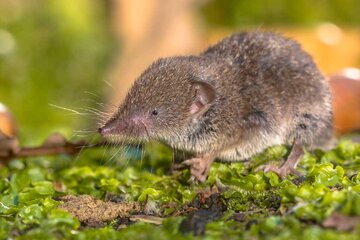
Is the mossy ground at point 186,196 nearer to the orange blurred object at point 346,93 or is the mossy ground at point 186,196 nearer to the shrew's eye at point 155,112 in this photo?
the shrew's eye at point 155,112

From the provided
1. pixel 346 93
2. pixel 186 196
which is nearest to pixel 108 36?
pixel 346 93

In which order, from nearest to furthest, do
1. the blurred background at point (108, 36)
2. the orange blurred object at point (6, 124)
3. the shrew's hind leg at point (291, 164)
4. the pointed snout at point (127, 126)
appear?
1. the shrew's hind leg at point (291, 164)
2. the pointed snout at point (127, 126)
3. the orange blurred object at point (6, 124)
4. the blurred background at point (108, 36)

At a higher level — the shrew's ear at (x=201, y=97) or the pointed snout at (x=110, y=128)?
the shrew's ear at (x=201, y=97)

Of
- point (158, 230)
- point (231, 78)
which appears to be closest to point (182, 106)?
point (231, 78)

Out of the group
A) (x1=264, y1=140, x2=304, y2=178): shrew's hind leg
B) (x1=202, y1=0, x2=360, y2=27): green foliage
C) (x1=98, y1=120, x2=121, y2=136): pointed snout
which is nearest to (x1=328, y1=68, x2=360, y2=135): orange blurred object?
(x1=264, y1=140, x2=304, y2=178): shrew's hind leg

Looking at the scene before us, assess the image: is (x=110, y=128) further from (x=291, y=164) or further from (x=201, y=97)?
(x=291, y=164)

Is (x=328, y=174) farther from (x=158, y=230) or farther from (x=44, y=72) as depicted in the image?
(x=44, y=72)

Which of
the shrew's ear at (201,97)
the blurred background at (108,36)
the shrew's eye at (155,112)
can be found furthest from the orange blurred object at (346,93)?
the blurred background at (108,36)

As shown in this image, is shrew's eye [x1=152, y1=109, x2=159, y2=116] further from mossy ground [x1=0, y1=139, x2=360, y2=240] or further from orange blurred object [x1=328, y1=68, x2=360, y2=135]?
orange blurred object [x1=328, y1=68, x2=360, y2=135]
